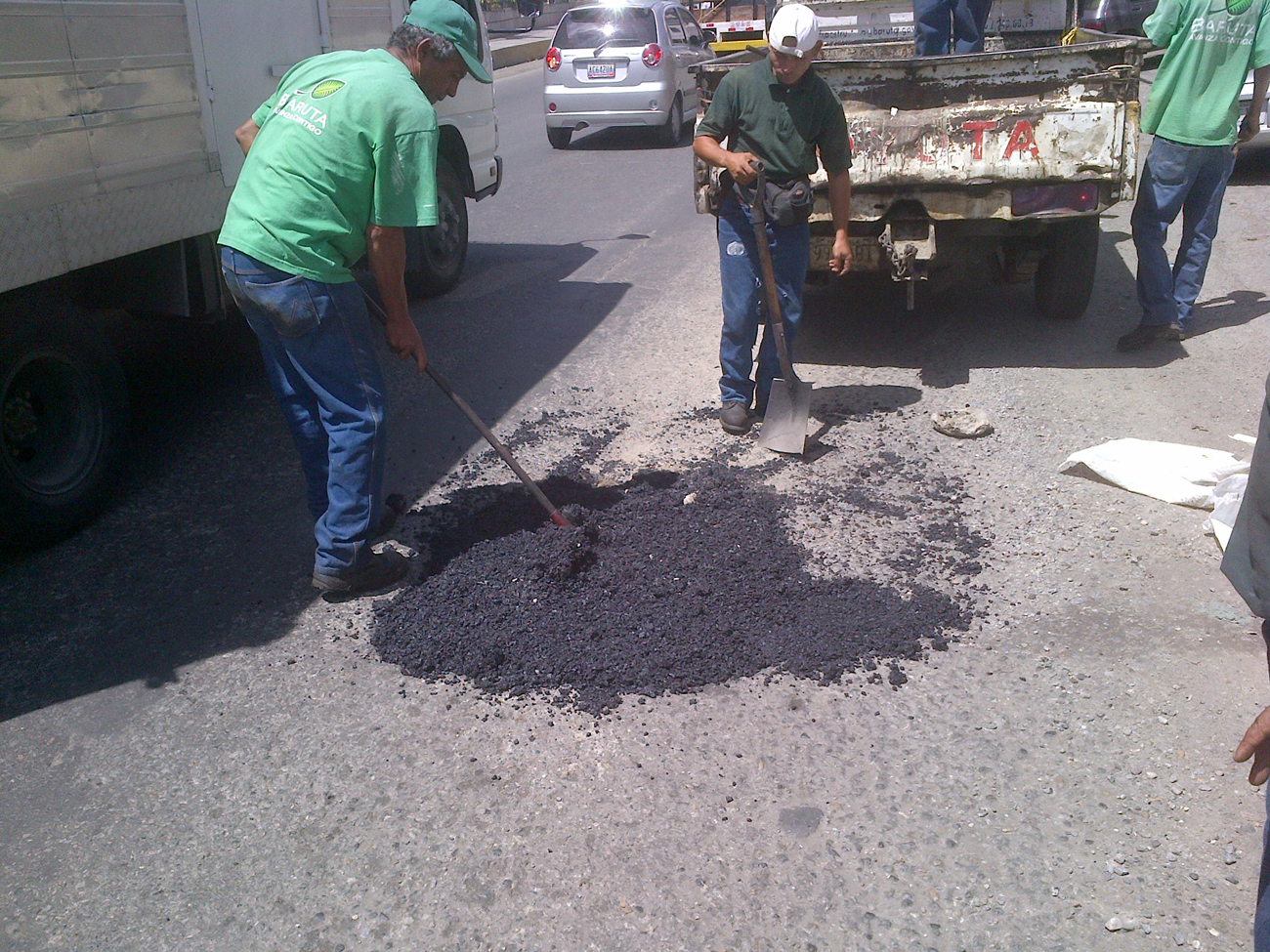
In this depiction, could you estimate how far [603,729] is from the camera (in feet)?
11.1

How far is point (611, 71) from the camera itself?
47.9 feet

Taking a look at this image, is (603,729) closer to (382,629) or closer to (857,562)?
(382,629)

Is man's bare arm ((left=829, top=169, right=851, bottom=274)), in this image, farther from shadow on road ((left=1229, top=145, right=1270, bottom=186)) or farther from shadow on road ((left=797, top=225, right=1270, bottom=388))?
shadow on road ((left=1229, top=145, right=1270, bottom=186))

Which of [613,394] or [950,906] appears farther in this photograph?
[613,394]

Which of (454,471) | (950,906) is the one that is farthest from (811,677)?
(454,471)

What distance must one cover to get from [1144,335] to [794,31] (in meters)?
3.07

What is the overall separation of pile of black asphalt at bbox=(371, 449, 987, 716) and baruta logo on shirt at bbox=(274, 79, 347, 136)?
169 centimetres

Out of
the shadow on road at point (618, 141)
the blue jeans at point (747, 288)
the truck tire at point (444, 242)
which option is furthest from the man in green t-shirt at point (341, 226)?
the shadow on road at point (618, 141)

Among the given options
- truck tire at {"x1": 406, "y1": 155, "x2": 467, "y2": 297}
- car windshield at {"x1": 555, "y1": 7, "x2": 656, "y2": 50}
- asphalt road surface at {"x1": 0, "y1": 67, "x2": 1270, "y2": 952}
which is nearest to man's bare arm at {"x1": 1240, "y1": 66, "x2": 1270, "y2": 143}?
asphalt road surface at {"x1": 0, "y1": 67, "x2": 1270, "y2": 952}

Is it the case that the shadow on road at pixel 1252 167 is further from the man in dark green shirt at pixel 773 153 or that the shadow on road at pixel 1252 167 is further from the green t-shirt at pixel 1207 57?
the man in dark green shirt at pixel 773 153

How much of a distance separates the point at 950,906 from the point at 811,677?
3.29 feet

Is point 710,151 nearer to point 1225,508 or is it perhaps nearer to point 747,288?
point 747,288

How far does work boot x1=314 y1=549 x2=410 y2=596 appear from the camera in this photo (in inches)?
160

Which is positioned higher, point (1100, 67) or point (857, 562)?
point (1100, 67)
